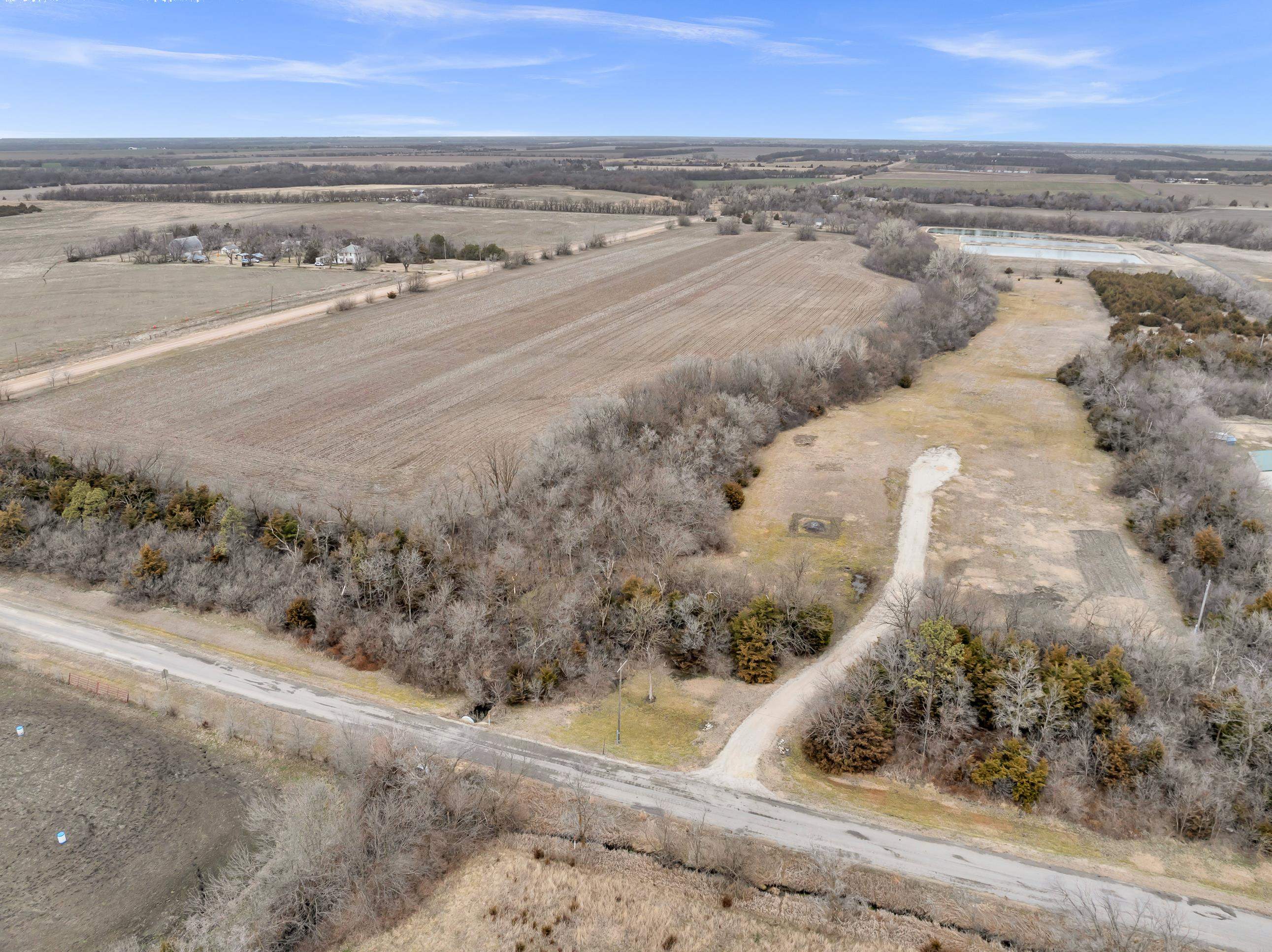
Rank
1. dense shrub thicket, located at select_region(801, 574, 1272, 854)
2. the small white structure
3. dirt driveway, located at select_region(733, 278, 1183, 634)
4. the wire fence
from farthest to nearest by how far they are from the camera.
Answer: the small white structure, dirt driveway, located at select_region(733, 278, 1183, 634), the wire fence, dense shrub thicket, located at select_region(801, 574, 1272, 854)

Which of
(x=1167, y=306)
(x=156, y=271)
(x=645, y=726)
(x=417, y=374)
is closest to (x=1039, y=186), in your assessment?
(x=1167, y=306)

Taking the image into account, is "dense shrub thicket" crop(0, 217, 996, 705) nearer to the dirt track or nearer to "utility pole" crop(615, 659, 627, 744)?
"utility pole" crop(615, 659, 627, 744)

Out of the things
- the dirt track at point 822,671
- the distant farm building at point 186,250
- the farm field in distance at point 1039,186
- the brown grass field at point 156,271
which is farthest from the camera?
the farm field in distance at point 1039,186

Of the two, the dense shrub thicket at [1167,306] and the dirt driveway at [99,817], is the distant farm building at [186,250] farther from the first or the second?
the dense shrub thicket at [1167,306]

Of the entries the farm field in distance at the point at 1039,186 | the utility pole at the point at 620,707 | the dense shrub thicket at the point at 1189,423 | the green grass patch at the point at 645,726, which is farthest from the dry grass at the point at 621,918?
the farm field in distance at the point at 1039,186

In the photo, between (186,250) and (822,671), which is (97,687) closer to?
(822,671)

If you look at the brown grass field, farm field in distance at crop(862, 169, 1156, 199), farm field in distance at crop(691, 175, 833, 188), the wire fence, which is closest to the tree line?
the wire fence

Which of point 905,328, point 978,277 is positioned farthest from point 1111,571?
point 978,277

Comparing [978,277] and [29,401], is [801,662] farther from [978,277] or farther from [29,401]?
[978,277]
